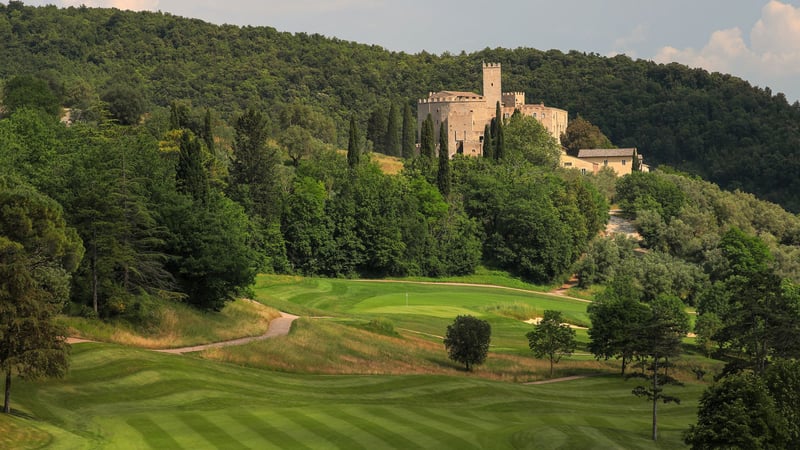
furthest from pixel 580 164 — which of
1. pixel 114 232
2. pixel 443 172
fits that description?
pixel 114 232

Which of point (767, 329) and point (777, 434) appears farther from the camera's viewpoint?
point (767, 329)

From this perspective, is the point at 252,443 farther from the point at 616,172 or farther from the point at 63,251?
the point at 616,172

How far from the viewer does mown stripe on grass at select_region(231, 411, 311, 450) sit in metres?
32.9

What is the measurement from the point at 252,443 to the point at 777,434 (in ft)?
57.2

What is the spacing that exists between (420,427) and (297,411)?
4714mm

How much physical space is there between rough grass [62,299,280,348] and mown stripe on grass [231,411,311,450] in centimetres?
1532

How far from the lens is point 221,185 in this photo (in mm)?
100812

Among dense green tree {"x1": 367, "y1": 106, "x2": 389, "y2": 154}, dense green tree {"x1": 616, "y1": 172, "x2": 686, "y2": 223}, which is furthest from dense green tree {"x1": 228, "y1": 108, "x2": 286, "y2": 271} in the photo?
dense green tree {"x1": 367, "y1": 106, "x2": 389, "y2": 154}

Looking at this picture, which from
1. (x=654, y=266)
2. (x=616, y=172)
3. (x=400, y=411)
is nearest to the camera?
(x=400, y=411)

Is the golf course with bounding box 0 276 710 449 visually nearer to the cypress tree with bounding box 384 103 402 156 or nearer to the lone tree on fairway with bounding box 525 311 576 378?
the lone tree on fairway with bounding box 525 311 576 378

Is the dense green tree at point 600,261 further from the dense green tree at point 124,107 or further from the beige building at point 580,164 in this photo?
the dense green tree at point 124,107

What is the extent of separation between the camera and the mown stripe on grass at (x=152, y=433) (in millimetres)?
31875

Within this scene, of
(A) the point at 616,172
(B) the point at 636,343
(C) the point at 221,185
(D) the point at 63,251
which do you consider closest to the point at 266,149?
(C) the point at 221,185

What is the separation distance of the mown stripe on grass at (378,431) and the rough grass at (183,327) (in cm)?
1709
